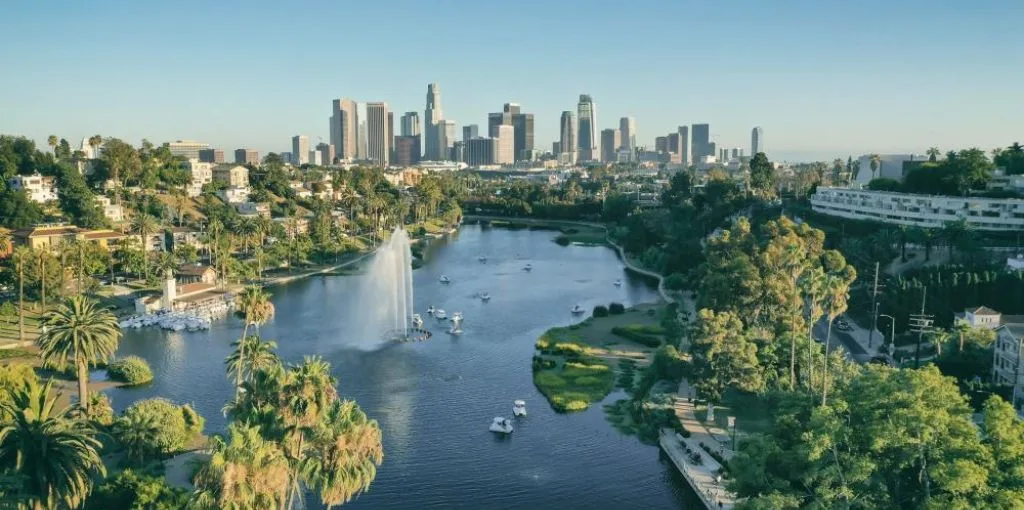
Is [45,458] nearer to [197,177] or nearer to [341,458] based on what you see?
[341,458]

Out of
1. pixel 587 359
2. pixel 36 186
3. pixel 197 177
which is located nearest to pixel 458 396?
pixel 587 359

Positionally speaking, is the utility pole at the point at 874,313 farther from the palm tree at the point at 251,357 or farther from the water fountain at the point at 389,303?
the palm tree at the point at 251,357

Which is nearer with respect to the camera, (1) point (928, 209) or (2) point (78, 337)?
(2) point (78, 337)

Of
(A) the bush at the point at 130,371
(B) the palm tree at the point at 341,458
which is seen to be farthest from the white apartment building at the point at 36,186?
(B) the palm tree at the point at 341,458

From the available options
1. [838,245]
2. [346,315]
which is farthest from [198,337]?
[838,245]

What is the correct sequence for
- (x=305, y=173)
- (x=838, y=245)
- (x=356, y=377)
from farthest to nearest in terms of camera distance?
1. (x=305, y=173)
2. (x=838, y=245)
3. (x=356, y=377)

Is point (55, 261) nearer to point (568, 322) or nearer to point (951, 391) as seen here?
point (568, 322)
